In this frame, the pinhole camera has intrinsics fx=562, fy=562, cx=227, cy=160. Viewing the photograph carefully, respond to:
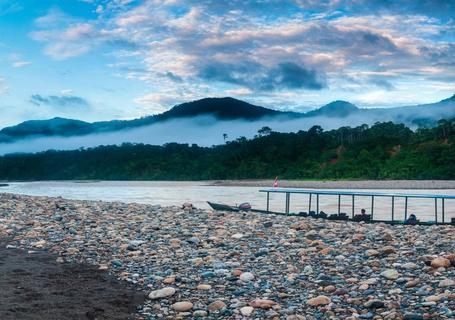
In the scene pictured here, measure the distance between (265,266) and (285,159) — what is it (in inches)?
4065

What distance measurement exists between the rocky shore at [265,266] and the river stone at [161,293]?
0.06 feet

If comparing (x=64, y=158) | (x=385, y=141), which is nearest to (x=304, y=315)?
(x=385, y=141)

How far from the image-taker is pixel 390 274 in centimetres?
982

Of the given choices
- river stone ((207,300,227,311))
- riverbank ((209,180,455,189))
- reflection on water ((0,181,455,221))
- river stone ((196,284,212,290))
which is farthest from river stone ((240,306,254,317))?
riverbank ((209,180,455,189))

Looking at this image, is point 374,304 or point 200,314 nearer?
point 374,304

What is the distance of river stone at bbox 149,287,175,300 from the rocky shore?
19mm

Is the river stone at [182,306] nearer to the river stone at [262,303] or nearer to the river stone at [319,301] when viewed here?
the river stone at [262,303]

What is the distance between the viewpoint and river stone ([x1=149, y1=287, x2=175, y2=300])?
9516 millimetres

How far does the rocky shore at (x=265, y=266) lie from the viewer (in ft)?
28.3

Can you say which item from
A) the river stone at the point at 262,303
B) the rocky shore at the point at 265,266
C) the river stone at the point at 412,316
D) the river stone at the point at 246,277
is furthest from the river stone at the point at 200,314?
the river stone at the point at 412,316

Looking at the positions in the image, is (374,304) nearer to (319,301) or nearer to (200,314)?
(319,301)

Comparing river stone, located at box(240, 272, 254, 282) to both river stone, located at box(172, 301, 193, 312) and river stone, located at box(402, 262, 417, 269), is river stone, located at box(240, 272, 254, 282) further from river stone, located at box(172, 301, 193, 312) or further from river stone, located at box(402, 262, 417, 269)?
river stone, located at box(402, 262, 417, 269)

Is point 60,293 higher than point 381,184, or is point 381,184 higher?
point 381,184

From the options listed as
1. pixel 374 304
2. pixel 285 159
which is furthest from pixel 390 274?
pixel 285 159
